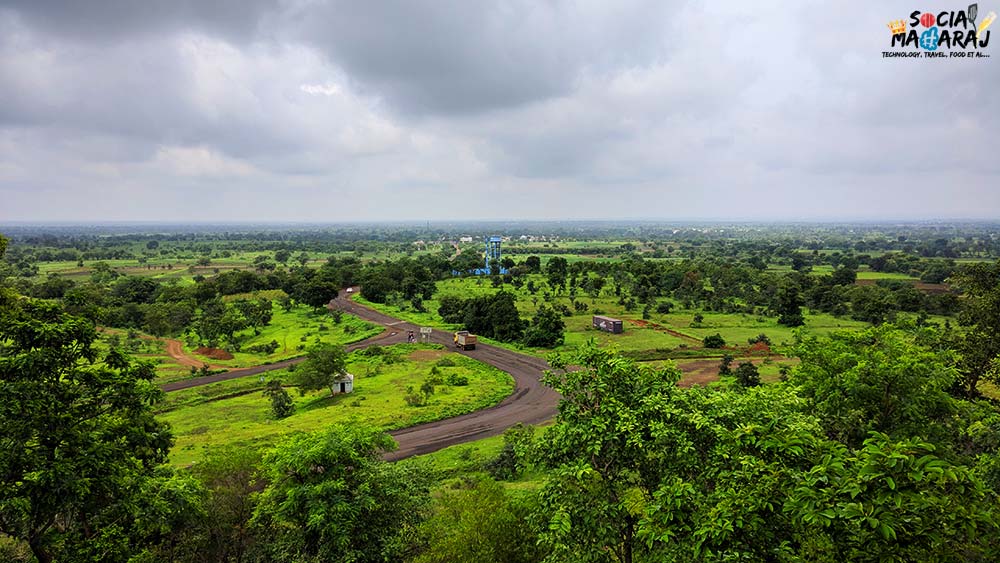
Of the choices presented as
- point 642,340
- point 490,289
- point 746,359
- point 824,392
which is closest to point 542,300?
point 490,289

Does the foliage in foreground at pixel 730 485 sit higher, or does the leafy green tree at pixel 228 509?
the foliage in foreground at pixel 730 485

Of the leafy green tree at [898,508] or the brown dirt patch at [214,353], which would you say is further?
the brown dirt patch at [214,353]

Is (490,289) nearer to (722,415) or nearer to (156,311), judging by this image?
(156,311)

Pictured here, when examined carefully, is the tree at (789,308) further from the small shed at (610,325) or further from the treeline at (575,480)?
the treeline at (575,480)

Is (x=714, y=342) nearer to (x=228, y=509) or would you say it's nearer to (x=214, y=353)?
(x=228, y=509)

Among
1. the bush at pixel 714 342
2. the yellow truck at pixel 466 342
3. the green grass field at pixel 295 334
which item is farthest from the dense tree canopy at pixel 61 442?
the bush at pixel 714 342

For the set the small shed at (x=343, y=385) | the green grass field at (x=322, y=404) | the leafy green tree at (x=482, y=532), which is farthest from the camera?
the small shed at (x=343, y=385)

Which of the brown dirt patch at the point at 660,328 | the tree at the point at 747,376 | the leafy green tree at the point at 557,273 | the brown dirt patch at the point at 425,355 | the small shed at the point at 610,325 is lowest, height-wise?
the brown dirt patch at the point at 425,355
